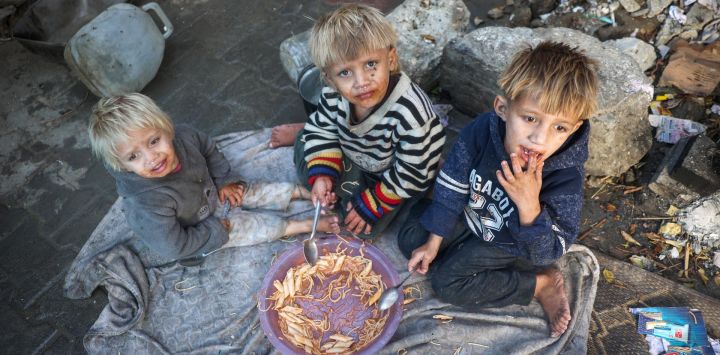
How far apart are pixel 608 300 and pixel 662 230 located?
63 cm

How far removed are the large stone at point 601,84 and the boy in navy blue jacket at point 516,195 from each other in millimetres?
908

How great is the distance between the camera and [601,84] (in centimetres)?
278

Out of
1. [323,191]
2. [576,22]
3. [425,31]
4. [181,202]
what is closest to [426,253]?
[323,191]

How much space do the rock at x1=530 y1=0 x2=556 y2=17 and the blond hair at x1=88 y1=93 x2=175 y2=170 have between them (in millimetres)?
3200

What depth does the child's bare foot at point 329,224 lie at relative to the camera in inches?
111

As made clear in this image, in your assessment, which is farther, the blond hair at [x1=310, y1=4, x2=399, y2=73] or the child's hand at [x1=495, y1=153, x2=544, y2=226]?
the blond hair at [x1=310, y1=4, x2=399, y2=73]

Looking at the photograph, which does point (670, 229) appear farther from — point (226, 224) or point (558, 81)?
point (226, 224)

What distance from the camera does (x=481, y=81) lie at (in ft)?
10.4

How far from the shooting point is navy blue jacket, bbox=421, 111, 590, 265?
1.95 metres

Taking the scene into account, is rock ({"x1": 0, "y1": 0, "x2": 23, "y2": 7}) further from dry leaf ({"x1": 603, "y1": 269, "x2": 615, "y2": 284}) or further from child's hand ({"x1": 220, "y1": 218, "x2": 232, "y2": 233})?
dry leaf ({"x1": 603, "y1": 269, "x2": 615, "y2": 284})

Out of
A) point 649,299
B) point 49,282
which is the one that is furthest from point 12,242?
point 649,299

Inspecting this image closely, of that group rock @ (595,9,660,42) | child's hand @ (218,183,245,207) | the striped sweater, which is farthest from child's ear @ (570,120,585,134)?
rock @ (595,9,660,42)

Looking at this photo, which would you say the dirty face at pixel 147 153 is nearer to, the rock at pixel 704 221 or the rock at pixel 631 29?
the rock at pixel 704 221

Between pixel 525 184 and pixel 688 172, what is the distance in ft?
5.34
